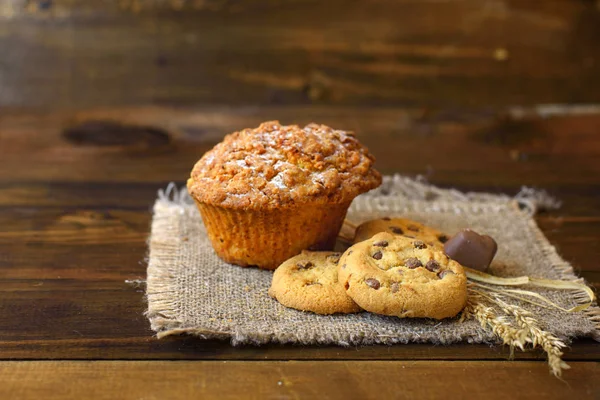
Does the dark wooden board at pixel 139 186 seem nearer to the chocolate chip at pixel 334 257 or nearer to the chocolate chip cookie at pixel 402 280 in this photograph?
the chocolate chip cookie at pixel 402 280

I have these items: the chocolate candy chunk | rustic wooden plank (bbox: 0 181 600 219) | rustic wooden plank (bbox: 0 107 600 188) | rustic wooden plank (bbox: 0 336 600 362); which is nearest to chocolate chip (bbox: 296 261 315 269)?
rustic wooden plank (bbox: 0 336 600 362)

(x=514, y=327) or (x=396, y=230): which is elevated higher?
(x=396, y=230)

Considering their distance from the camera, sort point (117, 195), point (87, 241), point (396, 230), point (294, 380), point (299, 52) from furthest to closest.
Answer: point (299, 52)
point (117, 195)
point (87, 241)
point (396, 230)
point (294, 380)

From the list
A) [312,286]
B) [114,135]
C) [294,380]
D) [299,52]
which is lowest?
[294,380]

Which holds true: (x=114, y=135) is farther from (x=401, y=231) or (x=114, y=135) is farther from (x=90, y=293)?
(x=401, y=231)

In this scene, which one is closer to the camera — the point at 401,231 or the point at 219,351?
the point at 219,351

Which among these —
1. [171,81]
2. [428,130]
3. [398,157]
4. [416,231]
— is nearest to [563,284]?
[416,231]

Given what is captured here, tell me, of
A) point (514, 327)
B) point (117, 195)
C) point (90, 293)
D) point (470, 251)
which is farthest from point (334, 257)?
point (117, 195)

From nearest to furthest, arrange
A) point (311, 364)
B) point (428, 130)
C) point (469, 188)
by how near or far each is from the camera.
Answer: point (311, 364)
point (469, 188)
point (428, 130)

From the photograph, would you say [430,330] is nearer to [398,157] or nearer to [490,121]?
A: [398,157]
